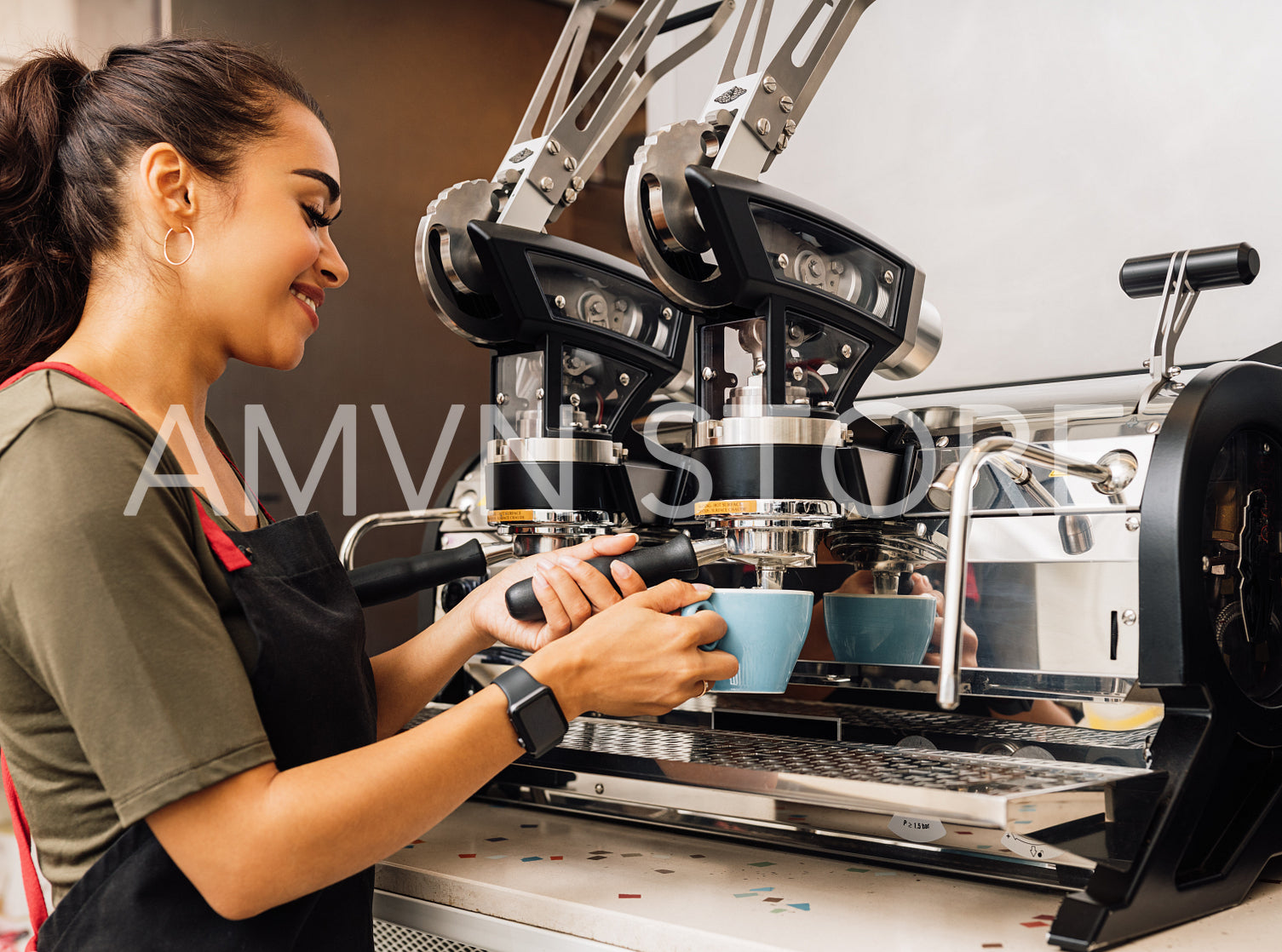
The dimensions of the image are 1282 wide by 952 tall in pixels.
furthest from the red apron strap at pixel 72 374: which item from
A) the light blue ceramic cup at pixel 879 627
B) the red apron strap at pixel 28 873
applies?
the light blue ceramic cup at pixel 879 627

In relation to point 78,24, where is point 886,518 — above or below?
below

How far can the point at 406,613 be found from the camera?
201 cm

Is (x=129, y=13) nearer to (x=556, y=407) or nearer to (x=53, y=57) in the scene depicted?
(x=53, y=57)

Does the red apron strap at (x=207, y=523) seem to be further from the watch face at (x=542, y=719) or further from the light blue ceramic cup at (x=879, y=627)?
the light blue ceramic cup at (x=879, y=627)

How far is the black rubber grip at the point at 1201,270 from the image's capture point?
0.98m

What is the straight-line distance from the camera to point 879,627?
99cm

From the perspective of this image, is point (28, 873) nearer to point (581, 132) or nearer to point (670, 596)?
point (670, 596)

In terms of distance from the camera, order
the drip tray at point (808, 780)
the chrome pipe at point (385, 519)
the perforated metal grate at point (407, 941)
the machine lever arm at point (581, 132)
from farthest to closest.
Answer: the chrome pipe at point (385, 519) → the machine lever arm at point (581, 132) → the perforated metal grate at point (407, 941) → the drip tray at point (808, 780)

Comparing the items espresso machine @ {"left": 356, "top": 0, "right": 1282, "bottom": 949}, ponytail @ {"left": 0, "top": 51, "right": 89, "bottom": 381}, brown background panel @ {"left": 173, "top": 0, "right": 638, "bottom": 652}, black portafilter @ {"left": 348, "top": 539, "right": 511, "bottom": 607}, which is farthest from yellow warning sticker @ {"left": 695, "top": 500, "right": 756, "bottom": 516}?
brown background panel @ {"left": 173, "top": 0, "right": 638, "bottom": 652}

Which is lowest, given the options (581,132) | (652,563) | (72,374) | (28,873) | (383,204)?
(28,873)

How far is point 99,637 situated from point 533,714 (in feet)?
0.89

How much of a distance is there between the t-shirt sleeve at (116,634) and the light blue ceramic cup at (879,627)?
0.53 meters

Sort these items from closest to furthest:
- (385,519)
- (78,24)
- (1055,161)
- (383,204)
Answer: (385,519) → (1055,161) → (78,24) → (383,204)

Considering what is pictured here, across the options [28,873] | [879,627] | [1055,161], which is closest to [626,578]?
[879,627]
